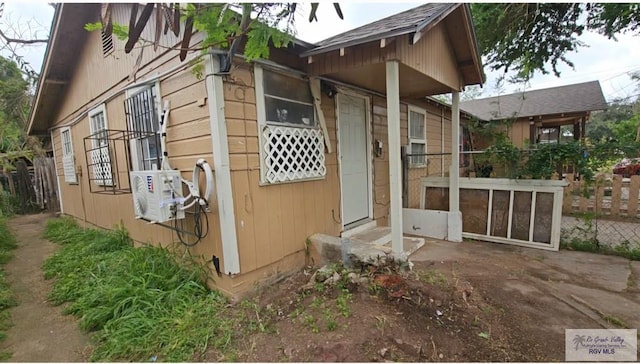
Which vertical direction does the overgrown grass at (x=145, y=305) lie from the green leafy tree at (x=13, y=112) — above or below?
below

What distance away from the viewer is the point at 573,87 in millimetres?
12438

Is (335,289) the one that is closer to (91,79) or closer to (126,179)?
(126,179)

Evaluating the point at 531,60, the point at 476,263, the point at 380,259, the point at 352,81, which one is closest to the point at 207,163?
the point at 380,259

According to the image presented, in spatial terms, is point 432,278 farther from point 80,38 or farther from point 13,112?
point 13,112

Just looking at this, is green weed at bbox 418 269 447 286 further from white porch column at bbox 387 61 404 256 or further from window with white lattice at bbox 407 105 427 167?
window with white lattice at bbox 407 105 427 167

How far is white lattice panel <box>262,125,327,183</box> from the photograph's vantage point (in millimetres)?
3029

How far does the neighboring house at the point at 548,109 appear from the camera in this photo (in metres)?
10.1

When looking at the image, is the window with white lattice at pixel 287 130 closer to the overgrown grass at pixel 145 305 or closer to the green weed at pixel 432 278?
the overgrown grass at pixel 145 305

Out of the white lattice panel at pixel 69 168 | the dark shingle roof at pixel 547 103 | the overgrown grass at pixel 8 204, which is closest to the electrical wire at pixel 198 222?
the white lattice panel at pixel 69 168

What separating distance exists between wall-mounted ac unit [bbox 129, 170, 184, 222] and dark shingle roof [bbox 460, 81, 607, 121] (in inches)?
451

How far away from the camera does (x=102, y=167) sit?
4.89 meters

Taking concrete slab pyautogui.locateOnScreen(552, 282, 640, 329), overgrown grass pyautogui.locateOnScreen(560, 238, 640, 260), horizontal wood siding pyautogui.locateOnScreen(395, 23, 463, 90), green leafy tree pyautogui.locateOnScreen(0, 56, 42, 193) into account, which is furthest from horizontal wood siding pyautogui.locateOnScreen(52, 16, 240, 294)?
overgrown grass pyautogui.locateOnScreen(560, 238, 640, 260)

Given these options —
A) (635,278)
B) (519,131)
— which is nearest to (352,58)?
(635,278)

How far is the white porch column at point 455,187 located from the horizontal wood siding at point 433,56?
368 millimetres
